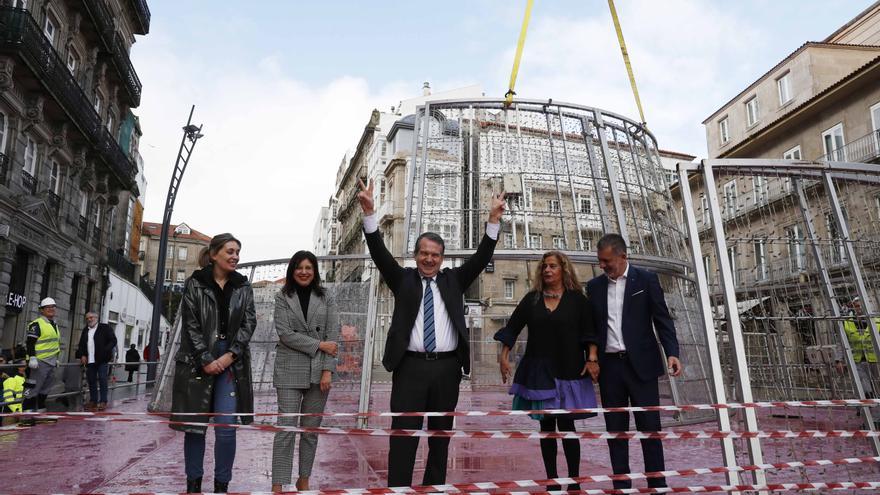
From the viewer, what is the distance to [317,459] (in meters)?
5.59

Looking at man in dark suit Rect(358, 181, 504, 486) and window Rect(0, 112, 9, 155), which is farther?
window Rect(0, 112, 9, 155)

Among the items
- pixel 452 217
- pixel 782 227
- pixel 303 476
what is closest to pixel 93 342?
pixel 452 217

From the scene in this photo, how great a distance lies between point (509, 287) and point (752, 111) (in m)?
25.4

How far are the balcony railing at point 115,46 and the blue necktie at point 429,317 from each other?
2247 centimetres

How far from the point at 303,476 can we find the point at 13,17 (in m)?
17.4

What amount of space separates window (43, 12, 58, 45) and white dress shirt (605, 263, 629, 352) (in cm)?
2085

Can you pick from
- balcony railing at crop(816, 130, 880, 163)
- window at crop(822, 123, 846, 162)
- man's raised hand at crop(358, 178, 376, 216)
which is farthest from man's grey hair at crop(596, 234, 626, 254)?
window at crop(822, 123, 846, 162)

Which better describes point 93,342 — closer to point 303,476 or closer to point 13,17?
point 303,476

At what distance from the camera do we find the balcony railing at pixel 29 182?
18.2m

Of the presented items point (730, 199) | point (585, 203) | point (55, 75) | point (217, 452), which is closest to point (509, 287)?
point (585, 203)

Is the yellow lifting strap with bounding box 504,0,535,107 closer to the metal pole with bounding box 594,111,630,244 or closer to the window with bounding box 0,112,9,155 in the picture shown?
the metal pole with bounding box 594,111,630,244

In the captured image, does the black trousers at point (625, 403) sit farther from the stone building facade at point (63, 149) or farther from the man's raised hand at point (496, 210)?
the stone building facade at point (63, 149)

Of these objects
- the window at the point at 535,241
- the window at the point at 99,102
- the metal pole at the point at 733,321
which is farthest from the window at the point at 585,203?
the window at the point at 99,102

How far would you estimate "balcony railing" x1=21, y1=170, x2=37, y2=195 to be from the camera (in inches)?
718
